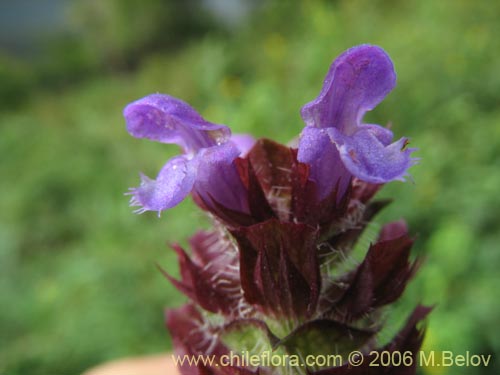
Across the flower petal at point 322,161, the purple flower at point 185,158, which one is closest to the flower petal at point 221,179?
the purple flower at point 185,158

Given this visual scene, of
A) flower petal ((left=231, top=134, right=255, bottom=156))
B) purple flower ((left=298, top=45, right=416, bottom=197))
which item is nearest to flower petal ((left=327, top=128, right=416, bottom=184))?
purple flower ((left=298, top=45, right=416, bottom=197))

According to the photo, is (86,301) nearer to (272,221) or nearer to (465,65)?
(272,221)

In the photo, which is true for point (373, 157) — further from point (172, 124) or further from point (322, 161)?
point (172, 124)

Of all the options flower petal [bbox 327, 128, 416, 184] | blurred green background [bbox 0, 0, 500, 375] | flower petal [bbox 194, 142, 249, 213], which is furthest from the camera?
blurred green background [bbox 0, 0, 500, 375]

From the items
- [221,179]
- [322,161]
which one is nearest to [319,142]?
[322,161]

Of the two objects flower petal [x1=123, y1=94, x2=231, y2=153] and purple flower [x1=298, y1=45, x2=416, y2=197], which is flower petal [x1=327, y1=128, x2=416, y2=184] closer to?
purple flower [x1=298, y1=45, x2=416, y2=197]

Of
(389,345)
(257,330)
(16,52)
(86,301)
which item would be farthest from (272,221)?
(16,52)

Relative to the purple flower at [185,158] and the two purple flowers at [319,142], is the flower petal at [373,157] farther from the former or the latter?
the purple flower at [185,158]
